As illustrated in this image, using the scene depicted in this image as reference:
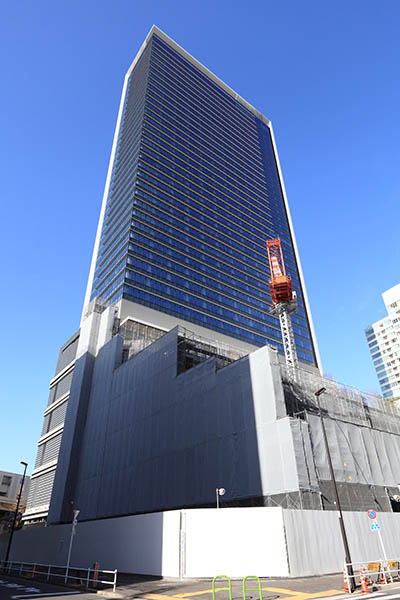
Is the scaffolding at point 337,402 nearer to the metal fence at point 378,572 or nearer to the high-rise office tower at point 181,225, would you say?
the metal fence at point 378,572

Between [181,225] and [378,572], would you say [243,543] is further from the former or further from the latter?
[181,225]

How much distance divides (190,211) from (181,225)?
20.7 feet

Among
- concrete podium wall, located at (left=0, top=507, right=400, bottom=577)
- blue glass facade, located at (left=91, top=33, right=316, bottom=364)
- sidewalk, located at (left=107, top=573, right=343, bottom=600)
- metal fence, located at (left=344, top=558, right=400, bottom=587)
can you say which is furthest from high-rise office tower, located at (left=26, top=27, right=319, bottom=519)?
metal fence, located at (left=344, top=558, right=400, bottom=587)

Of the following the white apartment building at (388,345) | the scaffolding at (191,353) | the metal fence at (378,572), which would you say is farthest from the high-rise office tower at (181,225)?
the white apartment building at (388,345)

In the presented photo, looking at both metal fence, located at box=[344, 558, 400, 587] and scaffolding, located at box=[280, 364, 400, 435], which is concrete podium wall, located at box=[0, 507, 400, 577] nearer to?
metal fence, located at box=[344, 558, 400, 587]

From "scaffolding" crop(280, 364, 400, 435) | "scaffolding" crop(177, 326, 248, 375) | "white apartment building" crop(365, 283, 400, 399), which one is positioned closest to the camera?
"scaffolding" crop(280, 364, 400, 435)

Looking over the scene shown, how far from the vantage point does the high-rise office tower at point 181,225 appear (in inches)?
2534

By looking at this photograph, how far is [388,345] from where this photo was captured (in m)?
147

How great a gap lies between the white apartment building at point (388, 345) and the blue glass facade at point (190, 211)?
66.9 m

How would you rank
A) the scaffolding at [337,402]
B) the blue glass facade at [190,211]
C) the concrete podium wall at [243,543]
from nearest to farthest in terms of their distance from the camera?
the concrete podium wall at [243,543] < the scaffolding at [337,402] < the blue glass facade at [190,211]

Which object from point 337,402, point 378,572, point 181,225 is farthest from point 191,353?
point 181,225

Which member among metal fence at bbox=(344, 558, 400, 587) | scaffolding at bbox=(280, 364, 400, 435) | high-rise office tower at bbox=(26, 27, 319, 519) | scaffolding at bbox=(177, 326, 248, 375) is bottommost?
metal fence at bbox=(344, 558, 400, 587)

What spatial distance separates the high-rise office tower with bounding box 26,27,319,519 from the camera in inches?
2534

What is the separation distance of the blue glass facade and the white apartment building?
66.9 meters
